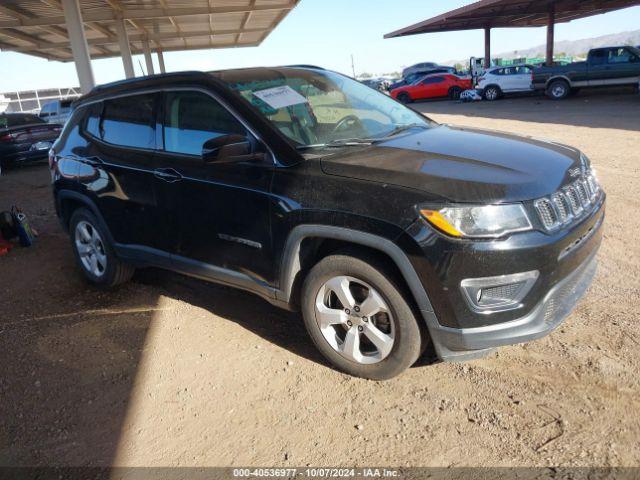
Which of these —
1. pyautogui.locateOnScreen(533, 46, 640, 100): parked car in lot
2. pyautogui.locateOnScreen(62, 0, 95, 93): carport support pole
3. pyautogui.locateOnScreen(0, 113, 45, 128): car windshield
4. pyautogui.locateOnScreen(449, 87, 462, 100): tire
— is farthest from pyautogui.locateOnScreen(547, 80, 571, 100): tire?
pyautogui.locateOnScreen(0, 113, 45, 128): car windshield

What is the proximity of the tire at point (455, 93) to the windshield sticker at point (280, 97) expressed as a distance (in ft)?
87.7

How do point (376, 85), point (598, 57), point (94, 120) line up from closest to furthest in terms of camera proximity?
point (94, 120), point (376, 85), point (598, 57)

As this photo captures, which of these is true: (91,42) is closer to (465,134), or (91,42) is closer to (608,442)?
(465,134)

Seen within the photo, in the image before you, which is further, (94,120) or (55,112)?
(55,112)

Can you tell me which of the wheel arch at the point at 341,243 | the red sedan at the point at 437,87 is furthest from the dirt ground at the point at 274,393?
the red sedan at the point at 437,87

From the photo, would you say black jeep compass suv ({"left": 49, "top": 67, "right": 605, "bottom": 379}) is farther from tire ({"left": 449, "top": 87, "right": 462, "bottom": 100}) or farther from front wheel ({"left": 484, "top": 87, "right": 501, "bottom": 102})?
tire ({"left": 449, "top": 87, "right": 462, "bottom": 100})

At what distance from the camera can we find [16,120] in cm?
1267

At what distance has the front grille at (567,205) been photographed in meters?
2.51

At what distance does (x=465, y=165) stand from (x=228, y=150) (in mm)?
1336

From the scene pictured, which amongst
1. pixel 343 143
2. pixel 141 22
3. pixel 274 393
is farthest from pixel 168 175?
pixel 141 22

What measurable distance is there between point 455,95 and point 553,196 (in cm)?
2781

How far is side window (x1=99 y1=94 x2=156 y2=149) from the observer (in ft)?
12.3

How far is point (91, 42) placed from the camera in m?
23.8

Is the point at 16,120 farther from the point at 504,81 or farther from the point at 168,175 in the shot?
the point at 504,81
